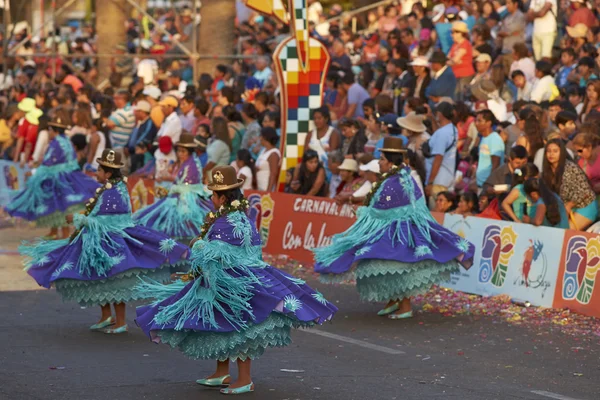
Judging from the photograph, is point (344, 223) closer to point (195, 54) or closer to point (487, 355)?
point (487, 355)

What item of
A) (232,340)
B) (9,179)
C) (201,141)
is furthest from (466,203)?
(9,179)

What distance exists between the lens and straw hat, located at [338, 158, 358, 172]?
1555cm

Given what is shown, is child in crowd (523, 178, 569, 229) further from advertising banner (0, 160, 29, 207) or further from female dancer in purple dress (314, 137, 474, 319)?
advertising banner (0, 160, 29, 207)

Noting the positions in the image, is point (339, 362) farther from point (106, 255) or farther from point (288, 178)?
point (288, 178)

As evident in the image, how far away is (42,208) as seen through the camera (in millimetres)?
17812

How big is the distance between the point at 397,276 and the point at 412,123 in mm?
3719

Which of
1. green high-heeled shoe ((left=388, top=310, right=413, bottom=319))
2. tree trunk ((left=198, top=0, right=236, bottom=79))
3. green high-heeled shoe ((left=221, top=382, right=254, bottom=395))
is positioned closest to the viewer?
green high-heeled shoe ((left=221, top=382, right=254, bottom=395))

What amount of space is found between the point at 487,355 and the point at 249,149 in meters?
8.72

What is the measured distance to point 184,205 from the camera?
47.7 ft

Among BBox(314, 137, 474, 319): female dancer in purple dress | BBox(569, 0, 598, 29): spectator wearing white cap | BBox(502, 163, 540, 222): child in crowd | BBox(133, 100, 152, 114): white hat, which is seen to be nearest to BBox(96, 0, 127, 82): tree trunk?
BBox(133, 100, 152, 114): white hat

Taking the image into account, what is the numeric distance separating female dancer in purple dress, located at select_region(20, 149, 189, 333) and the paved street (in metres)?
0.39

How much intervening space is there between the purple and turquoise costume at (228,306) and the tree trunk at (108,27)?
21.5 meters

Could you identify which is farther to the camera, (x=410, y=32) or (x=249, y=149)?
(x=410, y=32)

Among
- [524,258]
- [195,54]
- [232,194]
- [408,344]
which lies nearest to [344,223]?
[524,258]
